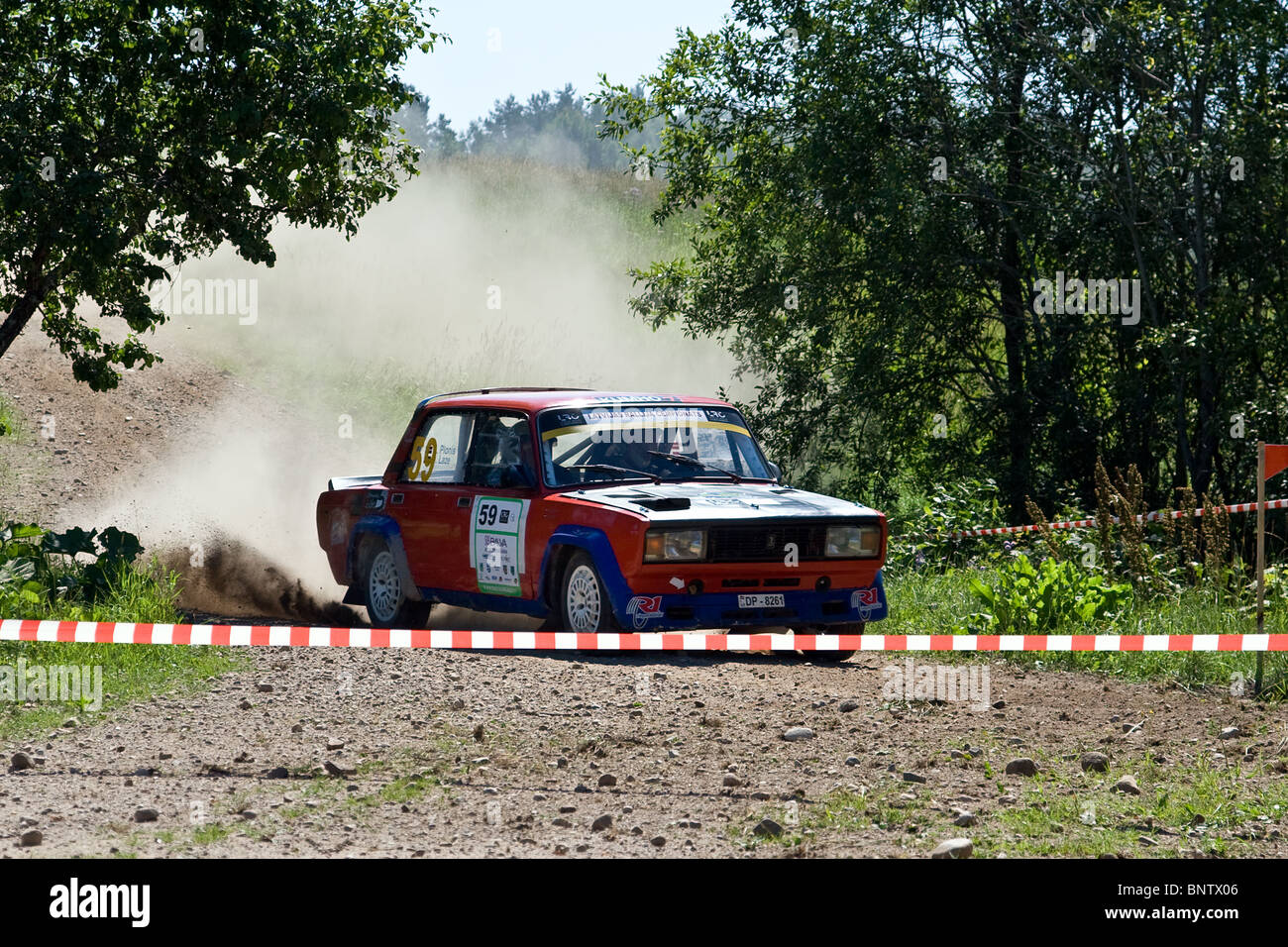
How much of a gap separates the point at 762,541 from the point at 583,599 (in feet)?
4.14

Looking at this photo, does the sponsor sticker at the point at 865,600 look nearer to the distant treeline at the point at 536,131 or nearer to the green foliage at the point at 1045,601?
the green foliage at the point at 1045,601

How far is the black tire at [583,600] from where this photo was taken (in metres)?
9.85

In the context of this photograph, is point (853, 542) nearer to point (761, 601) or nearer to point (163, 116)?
point (761, 601)

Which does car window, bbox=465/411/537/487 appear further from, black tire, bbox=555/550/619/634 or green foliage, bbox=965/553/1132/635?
green foliage, bbox=965/553/1132/635

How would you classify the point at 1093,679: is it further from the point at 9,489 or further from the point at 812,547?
the point at 9,489

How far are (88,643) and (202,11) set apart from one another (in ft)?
19.1

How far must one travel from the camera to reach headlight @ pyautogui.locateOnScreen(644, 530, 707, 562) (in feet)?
31.4

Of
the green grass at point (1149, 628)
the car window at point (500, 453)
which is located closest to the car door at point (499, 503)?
the car window at point (500, 453)

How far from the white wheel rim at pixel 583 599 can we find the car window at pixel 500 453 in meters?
0.93

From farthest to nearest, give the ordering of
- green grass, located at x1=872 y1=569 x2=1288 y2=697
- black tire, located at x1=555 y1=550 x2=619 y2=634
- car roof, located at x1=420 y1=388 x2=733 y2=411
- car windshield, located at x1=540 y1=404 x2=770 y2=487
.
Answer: car roof, located at x1=420 y1=388 x2=733 y2=411
car windshield, located at x1=540 y1=404 x2=770 y2=487
black tire, located at x1=555 y1=550 x2=619 y2=634
green grass, located at x1=872 y1=569 x2=1288 y2=697

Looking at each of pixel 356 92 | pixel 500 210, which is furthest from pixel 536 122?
pixel 356 92

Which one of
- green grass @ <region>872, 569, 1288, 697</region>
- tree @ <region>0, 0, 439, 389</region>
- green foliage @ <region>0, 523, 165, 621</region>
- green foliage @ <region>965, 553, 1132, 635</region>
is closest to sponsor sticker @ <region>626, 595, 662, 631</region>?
green grass @ <region>872, 569, 1288, 697</region>

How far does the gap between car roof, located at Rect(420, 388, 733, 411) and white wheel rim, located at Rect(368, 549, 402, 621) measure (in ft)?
4.26

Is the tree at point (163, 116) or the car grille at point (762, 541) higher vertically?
the tree at point (163, 116)
